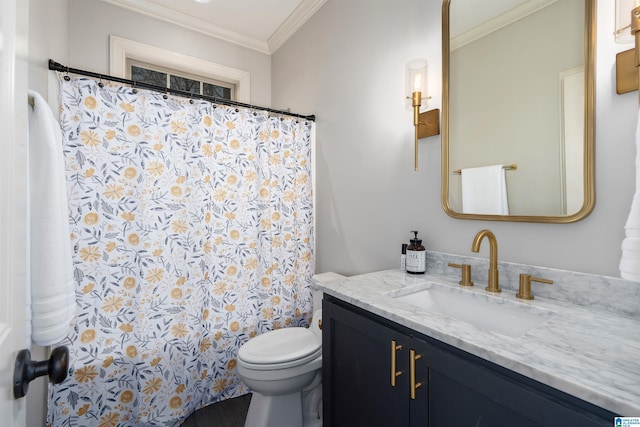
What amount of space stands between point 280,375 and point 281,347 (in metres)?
0.15

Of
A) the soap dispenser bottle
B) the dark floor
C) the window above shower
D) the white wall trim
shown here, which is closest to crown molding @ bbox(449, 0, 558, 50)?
the soap dispenser bottle

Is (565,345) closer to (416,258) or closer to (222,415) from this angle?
(416,258)

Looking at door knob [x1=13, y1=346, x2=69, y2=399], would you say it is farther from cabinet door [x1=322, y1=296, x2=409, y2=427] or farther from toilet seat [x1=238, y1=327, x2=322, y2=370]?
toilet seat [x1=238, y1=327, x2=322, y2=370]

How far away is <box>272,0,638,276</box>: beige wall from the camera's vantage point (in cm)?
98

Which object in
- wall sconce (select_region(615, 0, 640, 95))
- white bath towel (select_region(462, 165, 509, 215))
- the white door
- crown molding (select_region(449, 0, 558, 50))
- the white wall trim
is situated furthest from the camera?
the white wall trim

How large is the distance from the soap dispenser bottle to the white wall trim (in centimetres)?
208

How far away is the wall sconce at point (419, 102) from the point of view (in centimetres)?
144

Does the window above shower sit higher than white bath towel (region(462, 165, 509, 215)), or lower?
higher

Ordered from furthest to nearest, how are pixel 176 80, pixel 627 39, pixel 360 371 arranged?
pixel 176 80 < pixel 360 371 < pixel 627 39

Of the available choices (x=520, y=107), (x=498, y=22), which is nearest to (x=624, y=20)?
(x=520, y=107)

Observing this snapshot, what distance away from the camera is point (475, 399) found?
743 millimetres

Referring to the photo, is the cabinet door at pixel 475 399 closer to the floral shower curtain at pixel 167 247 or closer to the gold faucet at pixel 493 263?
the gold faucet at pixel 493 263

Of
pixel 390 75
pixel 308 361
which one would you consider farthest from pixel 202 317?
pixel 390 75

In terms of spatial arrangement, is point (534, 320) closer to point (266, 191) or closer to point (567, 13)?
point (567, 13)
